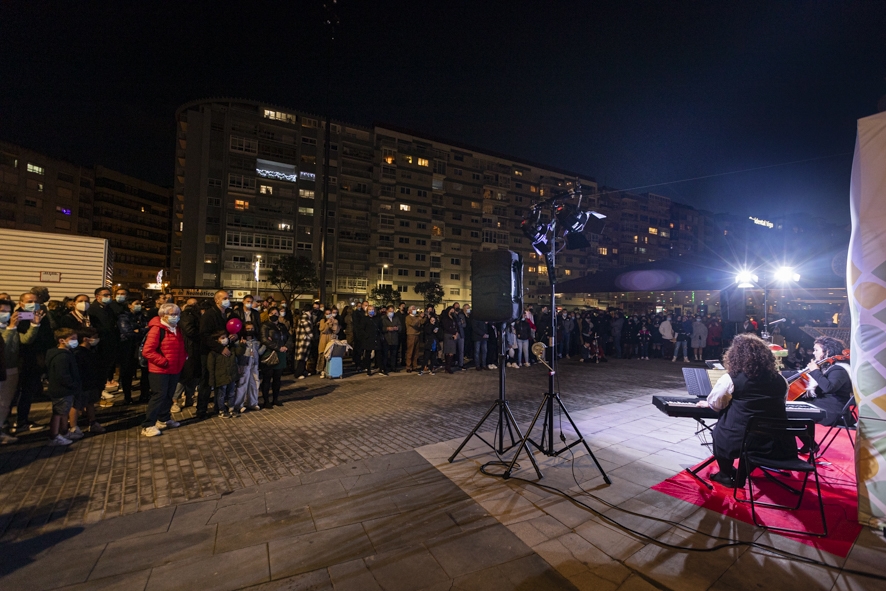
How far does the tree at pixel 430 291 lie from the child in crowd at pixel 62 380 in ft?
165

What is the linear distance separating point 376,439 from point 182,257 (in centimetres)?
A: 5306

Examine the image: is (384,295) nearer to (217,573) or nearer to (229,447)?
(229,447)

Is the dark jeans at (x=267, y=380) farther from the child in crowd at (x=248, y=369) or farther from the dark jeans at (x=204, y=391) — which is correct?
the dark jeans at (x=204, y=391)

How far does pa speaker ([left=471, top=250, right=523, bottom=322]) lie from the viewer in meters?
4.35

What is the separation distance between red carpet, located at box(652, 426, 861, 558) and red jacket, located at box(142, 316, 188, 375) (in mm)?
6573

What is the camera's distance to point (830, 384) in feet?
16.8

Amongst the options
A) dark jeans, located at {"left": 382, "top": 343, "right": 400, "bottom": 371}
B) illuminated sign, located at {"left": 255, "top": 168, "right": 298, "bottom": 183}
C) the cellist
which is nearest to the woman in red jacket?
dark jeans, located at {"left": 382, "top": 343, "right": 400, "bottom": 371}

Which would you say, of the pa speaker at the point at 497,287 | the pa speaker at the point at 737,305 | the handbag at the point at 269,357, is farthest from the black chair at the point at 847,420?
the handbag at the point at 269,357

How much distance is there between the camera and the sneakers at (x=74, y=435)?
5248 millimetres

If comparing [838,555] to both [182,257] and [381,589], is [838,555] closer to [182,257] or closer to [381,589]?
[381,589]

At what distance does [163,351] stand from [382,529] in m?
4.50

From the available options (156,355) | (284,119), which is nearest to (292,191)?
(284,119)

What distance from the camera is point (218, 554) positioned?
2.87 m

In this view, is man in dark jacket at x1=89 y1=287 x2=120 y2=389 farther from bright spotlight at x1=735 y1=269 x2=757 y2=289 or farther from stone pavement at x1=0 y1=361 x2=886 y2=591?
bright spotlight at x1=735 y1=269 x2=757 y2=289
